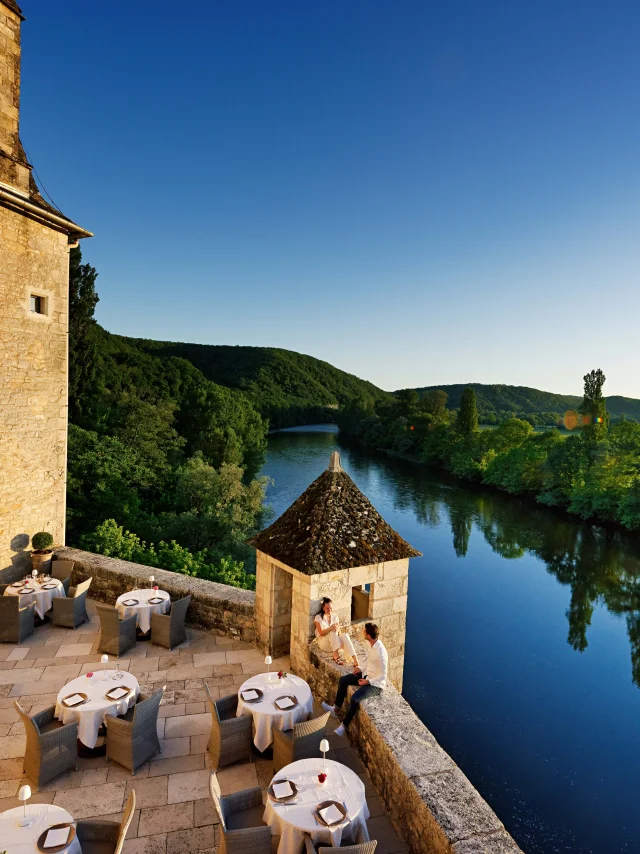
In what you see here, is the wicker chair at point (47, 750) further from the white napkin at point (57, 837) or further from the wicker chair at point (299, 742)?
the wicker chair at point (299, 742)

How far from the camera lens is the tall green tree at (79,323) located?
21.0m

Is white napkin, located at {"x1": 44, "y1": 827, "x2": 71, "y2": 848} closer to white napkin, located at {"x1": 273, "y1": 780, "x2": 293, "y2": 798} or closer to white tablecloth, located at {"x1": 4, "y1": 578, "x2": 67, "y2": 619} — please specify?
white napkin, located at {"x1": 273, "y1": 780, "x2": 293, "y2": 798}

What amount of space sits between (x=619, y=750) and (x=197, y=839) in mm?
14178

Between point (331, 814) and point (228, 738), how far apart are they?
1527 millimetres

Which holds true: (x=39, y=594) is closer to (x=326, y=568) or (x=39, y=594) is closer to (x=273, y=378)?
(x=326, y=568)

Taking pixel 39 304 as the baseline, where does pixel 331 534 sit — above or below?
below

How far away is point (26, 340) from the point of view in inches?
365

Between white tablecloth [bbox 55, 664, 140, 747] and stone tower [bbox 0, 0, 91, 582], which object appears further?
stone tower [bbox 0, 0, 91, 582]

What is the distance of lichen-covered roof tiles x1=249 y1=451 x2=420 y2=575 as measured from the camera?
19.9 ft

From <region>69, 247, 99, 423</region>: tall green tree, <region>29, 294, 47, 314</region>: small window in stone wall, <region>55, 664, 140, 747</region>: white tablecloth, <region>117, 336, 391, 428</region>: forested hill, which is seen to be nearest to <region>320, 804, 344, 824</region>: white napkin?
<region>55, 664, 140, 747</region>: white tablecloth

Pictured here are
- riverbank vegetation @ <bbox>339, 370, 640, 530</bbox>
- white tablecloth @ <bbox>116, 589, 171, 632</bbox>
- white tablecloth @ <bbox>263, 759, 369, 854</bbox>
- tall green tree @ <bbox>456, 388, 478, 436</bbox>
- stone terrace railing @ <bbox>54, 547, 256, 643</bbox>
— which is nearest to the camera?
white tablecloth @ <bbox>263, 759, 369, 854</bbox>

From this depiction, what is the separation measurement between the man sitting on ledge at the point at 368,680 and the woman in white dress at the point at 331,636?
0.43m

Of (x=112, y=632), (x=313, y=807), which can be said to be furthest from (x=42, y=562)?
(x=313, y=807)

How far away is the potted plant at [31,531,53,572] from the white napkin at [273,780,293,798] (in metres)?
7.11
